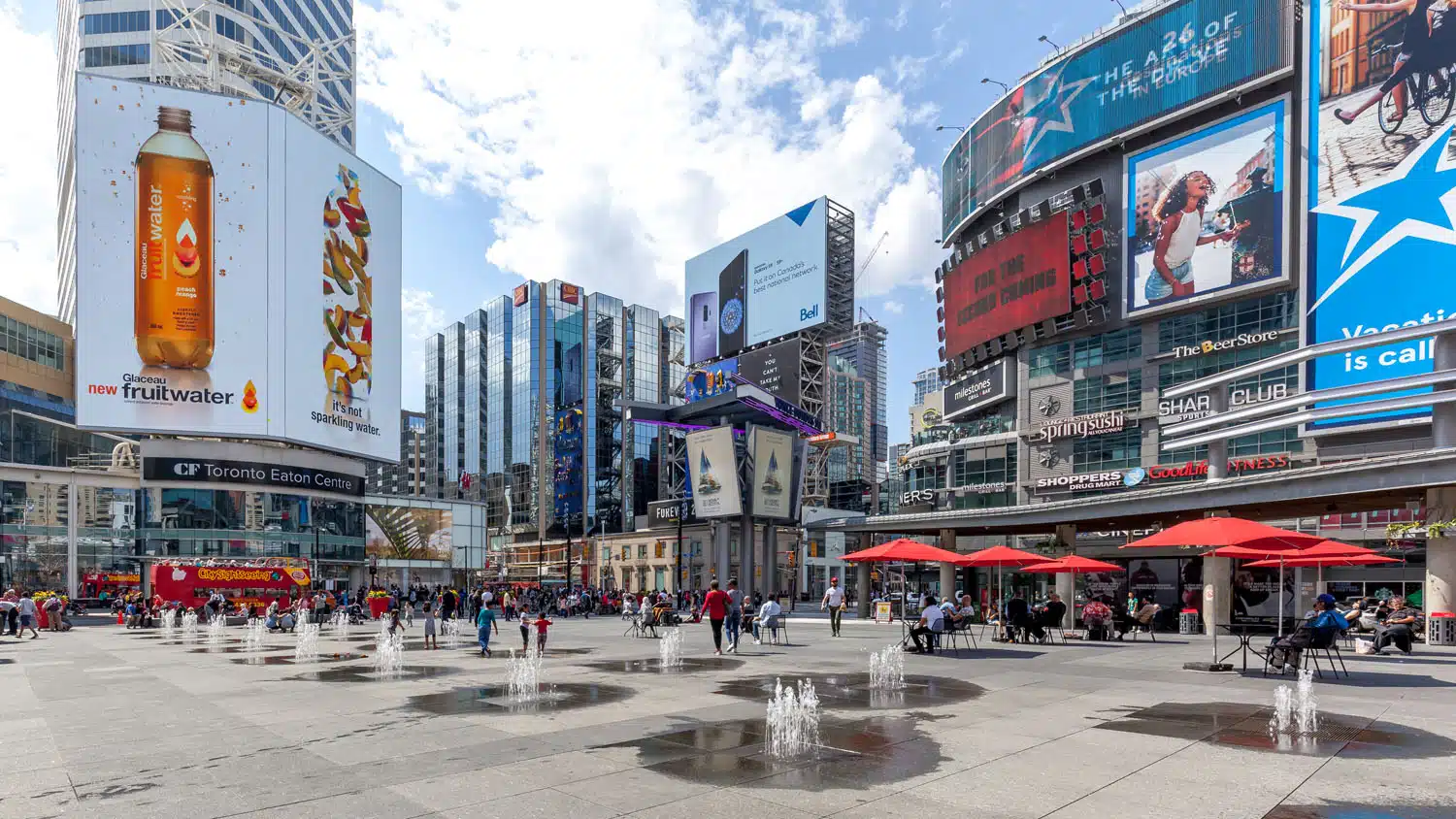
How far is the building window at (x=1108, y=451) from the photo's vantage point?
179ft

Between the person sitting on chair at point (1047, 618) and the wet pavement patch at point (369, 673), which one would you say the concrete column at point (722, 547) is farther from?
the wet pavement patch at point (369, 673)

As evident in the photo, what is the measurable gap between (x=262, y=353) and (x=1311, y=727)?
68.3 metres

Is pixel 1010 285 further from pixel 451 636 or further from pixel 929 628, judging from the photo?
pixel 451 636

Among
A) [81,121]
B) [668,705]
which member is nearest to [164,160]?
[81,121]

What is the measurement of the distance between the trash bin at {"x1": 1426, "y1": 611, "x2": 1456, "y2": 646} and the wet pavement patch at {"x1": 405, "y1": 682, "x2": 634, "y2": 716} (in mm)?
22908

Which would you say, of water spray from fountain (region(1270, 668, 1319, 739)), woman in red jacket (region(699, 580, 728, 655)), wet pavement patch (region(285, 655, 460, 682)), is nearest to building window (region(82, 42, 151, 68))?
wet pavement patch (region(285, 655, 460, 682))

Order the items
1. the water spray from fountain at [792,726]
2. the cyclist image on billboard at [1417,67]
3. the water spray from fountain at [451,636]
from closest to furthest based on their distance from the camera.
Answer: the water spray from fountain at [792,726] < the water spray from fountain at [451,636] < the cyclist image on billboard at [1417,67]

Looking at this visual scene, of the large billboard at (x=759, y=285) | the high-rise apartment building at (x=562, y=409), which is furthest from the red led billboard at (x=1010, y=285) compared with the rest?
the high-rise apartment building at (x=562, y=409)

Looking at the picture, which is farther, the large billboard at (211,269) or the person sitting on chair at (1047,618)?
the large billboard at (211,269)

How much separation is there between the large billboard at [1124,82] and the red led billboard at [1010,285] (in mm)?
4612

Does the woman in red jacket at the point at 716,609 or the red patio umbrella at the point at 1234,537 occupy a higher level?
the red patio umbrella at the point at 1234,537

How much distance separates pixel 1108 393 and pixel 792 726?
2010 inches

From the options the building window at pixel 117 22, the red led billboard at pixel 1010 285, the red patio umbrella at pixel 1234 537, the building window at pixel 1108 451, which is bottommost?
the red patio umbrella at pixel 1234 537

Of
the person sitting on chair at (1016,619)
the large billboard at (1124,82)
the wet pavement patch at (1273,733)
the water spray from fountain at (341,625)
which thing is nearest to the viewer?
the wet pavement patch at (1273,733)
